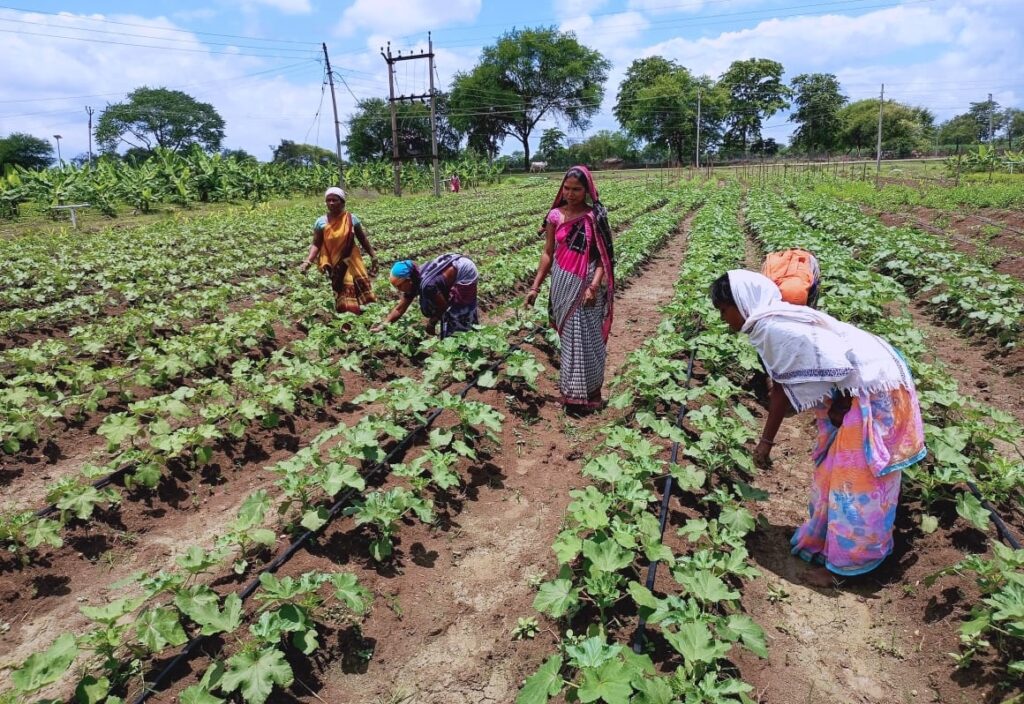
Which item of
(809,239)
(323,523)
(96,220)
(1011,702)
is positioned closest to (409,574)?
(323,523)

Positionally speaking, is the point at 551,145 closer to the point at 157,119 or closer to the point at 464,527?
the point at 157,119

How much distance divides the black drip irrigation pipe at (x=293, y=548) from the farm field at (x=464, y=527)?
0.7 inches

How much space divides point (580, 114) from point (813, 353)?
69.2m

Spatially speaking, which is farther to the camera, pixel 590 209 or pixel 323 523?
pixel 590 209

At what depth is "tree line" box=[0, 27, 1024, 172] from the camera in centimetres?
5806

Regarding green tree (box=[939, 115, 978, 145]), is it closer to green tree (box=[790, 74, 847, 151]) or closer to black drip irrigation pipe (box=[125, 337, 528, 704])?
green tree (box=[790, 74, 847, 151])

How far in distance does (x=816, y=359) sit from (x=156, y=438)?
3930 mm

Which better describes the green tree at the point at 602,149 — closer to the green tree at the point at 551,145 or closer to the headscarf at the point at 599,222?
the green tree at the point at 551,145

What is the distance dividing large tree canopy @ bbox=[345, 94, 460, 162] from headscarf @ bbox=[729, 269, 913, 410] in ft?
198

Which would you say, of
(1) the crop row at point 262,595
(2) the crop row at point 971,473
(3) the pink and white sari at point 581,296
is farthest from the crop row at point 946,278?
(1) the crop row at point 262,595

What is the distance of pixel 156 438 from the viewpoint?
399 cm

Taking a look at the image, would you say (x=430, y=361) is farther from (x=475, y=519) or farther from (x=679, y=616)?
(x=679, y=616)

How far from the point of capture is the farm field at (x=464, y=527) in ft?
8.11

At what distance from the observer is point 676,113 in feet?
196
